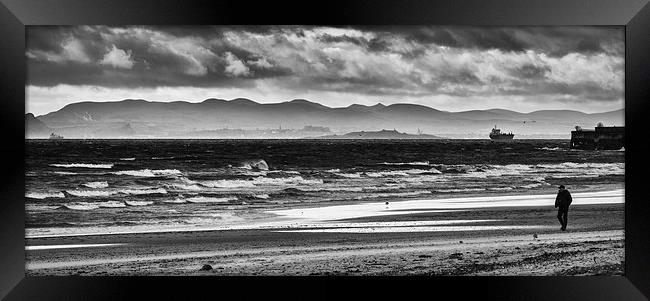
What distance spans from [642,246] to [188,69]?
585 centimetres

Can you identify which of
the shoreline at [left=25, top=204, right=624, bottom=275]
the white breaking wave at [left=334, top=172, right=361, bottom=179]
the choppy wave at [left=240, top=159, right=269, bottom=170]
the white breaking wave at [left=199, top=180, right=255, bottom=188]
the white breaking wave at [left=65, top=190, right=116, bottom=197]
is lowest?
the shoreline at [left=25, top=204, right=624, bottom=275]

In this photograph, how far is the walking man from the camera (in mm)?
8281

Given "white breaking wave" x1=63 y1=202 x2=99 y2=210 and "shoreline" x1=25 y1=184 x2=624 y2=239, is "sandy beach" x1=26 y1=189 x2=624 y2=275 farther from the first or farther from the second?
"white breaking wave" x1=63 y1=202 x2=99 y2=210

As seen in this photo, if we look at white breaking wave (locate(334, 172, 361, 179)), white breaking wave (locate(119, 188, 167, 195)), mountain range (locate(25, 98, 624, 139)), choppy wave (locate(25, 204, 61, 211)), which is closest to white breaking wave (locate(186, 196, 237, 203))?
white breaking wave (locate(119, 188, 167, 195))

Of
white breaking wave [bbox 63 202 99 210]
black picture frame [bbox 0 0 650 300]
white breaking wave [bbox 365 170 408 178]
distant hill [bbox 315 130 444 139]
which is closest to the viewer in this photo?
black picture frame [bbox 0 0 650 300]

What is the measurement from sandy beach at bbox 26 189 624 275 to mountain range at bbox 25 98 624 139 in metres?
1.05

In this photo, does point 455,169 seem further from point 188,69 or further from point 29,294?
point 29,294

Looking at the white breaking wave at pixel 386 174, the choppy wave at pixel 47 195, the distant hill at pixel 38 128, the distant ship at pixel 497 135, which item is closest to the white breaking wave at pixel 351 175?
the white breaking wave at pixel 386 174

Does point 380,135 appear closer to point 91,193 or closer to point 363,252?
point 363,252
